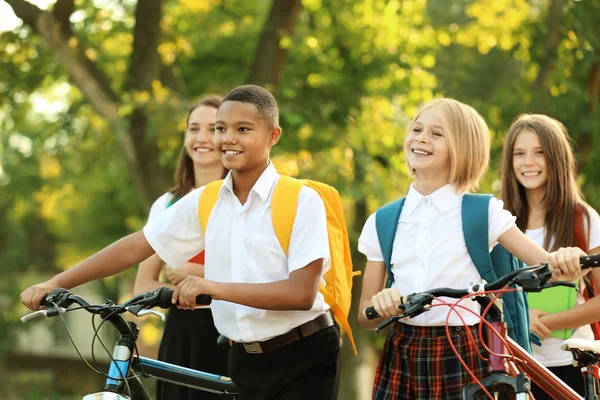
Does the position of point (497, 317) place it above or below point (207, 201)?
below

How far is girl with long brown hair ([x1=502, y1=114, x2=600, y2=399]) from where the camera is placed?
5.05m

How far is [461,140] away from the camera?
4.32 meters

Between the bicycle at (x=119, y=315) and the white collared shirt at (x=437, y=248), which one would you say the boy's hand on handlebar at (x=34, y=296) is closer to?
the bicycle at (x=119, y=315)

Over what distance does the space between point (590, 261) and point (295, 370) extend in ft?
4.41

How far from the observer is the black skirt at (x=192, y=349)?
534 cm

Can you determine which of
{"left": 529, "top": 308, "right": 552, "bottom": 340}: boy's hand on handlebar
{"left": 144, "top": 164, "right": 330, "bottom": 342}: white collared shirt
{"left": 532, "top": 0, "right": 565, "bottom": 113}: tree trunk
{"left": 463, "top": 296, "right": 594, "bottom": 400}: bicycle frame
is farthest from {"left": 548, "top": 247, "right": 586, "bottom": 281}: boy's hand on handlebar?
{"left": 532, "top": 0, "right": 565, "bottom": 113}: tree trunk

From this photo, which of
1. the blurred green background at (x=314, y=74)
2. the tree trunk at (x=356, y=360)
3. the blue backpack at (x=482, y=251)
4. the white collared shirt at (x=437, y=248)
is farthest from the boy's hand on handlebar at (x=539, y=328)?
the tree trunk at (x=356, y=360)

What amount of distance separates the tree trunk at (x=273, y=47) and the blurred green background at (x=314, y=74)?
0.02 meters

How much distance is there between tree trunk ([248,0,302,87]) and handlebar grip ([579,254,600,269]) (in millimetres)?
9180

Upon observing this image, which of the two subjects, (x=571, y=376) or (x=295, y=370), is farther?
(x=571, y=376)

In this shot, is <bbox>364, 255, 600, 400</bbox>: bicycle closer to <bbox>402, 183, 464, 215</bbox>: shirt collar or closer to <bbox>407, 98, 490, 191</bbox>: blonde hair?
<bbox>402, 183, 464, 215</bbox>: shirt collar

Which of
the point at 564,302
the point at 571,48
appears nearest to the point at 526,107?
the point at 571,48

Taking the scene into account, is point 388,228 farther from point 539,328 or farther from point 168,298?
point 539,328

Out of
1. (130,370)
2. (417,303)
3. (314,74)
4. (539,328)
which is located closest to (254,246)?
(130,370)
